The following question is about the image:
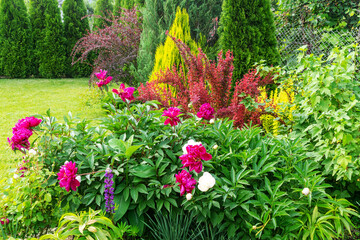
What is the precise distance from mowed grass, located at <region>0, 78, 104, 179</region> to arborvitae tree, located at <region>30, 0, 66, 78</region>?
735 mm

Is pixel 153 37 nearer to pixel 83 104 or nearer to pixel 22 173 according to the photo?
pixel 83 104

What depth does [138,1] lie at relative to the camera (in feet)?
21.2

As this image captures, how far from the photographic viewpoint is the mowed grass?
520 cm

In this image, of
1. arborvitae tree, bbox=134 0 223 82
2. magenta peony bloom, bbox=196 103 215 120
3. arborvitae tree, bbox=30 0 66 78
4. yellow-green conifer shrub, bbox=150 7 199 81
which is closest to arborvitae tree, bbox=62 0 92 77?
arborvitae tree, bbox=30 0 66 78

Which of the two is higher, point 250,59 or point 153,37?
point 153,37

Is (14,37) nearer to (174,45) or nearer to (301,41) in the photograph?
(174,45)

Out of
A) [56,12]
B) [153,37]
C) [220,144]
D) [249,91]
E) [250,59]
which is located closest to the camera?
[220,144]

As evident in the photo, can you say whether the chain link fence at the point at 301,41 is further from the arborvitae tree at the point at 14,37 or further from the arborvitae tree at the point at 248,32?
the arborvitae tree at the point at 14,37

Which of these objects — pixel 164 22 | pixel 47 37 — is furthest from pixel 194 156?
pixel 47 37

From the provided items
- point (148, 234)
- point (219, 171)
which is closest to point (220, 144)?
point (219, 171)

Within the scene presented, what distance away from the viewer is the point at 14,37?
33.6ft

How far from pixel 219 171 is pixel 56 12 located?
11238 millimetres

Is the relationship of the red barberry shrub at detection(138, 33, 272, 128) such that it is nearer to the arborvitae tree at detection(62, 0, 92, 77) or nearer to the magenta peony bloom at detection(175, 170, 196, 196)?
the magenta peony bloom at detection(175, 170, 196, 196)

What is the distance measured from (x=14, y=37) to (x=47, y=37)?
1172 mm
